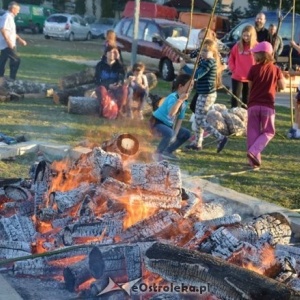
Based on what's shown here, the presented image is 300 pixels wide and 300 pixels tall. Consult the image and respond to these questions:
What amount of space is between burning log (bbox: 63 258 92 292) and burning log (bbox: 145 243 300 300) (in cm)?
47

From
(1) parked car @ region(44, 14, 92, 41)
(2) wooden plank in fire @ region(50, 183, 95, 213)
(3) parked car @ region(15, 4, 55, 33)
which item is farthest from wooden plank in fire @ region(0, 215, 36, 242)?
(3) parked car @ region(15, 4, 55, 33)

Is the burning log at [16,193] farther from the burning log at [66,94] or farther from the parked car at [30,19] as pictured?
the parked car at [30,19]

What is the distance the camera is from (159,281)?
473 centimetres

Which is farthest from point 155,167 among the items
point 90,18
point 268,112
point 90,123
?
point 90,18

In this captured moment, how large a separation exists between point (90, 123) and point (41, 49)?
19.0 meters

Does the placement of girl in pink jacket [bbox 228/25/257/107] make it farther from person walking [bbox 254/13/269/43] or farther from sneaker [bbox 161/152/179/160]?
sneaker [bbox 161/152/179/160]

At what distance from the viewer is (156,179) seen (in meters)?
5.93

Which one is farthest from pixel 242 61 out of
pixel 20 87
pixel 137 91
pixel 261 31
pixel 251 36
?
pixel 20 87

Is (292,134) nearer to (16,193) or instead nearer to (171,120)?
(171,120)

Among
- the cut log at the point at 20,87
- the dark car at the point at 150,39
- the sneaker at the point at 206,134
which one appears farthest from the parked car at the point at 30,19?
the sneaker at the point at 206,134

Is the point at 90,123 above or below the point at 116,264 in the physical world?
below

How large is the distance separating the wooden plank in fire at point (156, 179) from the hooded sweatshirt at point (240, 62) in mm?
6830

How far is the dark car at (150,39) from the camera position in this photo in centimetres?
2223

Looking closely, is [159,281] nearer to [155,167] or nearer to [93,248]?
[93,248]
